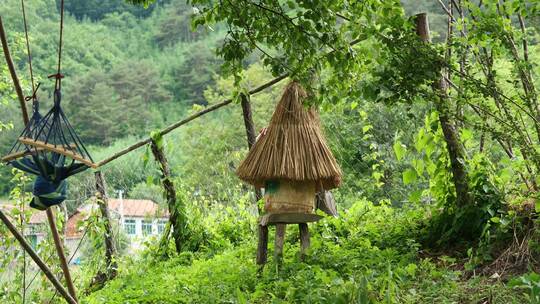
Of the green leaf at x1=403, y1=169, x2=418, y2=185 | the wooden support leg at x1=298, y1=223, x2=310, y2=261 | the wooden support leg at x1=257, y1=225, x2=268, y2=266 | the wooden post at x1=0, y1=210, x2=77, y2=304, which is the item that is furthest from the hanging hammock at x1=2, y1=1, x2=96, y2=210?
the green leaf at x1=403, y1=169, x2=418, y2=185

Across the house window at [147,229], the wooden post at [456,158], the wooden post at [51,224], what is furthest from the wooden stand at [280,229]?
the house window at [147,229]

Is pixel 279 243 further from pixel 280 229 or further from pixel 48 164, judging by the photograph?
pixel 48 164

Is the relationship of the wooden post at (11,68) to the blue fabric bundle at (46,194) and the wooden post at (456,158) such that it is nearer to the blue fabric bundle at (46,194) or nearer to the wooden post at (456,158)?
the blue fabric bundle at (46,194)

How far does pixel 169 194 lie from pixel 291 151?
2.09m

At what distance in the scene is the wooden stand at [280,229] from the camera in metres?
A: 5.34

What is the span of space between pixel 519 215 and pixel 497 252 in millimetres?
346

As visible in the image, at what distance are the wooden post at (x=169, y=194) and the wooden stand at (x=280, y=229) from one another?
1626 mm

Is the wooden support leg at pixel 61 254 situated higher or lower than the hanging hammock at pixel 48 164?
lower

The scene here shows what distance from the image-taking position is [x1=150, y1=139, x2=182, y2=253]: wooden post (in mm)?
6879

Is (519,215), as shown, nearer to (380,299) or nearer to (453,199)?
(453,199)

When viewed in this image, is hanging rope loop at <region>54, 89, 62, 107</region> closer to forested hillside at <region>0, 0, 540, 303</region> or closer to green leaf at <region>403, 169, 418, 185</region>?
forested hillside at <region>0, 0, 540, 303</region>

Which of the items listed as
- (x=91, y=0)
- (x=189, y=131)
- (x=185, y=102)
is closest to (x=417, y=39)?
(x=189, y=131)

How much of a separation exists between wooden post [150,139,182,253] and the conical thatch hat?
1586mm

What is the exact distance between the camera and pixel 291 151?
5.30 meters
